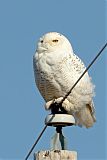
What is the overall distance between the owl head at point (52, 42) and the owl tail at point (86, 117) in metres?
0.83

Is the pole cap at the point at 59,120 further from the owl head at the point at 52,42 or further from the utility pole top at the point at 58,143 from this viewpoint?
the owl head at the point at 52,42

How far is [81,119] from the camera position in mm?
6824

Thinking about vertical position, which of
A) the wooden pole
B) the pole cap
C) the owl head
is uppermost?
the owl head

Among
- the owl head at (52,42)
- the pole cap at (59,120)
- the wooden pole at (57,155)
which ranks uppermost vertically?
the owl head at (52,42)

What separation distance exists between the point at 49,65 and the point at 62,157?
6.36 feet

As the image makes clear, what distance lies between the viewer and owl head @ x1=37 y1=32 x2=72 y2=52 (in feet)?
21.5

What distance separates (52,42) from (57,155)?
2.10 m

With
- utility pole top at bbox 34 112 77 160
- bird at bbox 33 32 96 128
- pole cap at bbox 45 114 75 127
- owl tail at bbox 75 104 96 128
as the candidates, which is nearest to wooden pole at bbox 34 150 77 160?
utility pole top at bbox 34 112 77 160

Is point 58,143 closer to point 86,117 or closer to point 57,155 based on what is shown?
point 57,155

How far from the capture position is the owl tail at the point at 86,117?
682cm

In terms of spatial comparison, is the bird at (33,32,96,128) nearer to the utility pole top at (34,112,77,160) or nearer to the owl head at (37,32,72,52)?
the owl head at (37,32,72,52)

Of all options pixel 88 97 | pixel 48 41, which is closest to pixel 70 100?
pixel 88 97

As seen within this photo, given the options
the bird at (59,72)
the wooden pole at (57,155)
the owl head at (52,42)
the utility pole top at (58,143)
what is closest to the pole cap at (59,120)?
the utility pole top at (58,143)

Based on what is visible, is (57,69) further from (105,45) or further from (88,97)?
(105,45)
